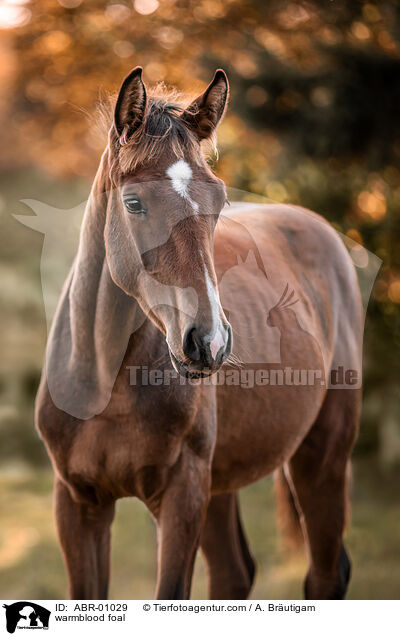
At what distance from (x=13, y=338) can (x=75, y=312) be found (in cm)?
95

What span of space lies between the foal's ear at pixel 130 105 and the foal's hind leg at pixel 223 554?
3.76ft

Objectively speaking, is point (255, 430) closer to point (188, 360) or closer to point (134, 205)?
point (188, 360)

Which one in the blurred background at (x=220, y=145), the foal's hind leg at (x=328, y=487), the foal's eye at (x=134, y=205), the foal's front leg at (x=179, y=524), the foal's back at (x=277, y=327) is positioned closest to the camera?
the foal's eye at (x=134, y=205)

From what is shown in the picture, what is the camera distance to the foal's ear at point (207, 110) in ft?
3.53

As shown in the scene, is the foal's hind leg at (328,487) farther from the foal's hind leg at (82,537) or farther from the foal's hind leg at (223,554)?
the foal's hind leg at (82,537)

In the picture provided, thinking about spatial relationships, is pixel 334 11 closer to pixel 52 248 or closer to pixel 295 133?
pixel 295 133

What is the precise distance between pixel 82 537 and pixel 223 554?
→ 61cm

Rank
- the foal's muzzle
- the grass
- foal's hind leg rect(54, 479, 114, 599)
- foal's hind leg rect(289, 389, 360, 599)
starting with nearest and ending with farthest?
the foal's muzzle → foal's hind leg rect(54, 479, 114, 599) → foal's hind leg rect(289, 389, 360, 599) → the grass

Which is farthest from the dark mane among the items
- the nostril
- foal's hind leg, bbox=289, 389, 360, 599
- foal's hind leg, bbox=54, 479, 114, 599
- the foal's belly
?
foal's hind leg, bbox=289, 389, 360, 599

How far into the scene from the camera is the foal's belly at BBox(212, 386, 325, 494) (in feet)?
4.55

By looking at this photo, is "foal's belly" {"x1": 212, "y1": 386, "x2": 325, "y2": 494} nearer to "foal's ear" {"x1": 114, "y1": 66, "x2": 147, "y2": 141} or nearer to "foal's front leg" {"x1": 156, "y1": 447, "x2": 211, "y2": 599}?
"foal's front leg" {"x1": 156, "y1": 447, "x2": 211, "y2": 599}

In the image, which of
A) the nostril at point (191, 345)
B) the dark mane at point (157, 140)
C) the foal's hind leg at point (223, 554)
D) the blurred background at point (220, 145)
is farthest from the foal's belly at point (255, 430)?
the blurred background at point (220, 145)

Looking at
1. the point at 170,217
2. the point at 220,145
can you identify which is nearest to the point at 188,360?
the point at 170,217
